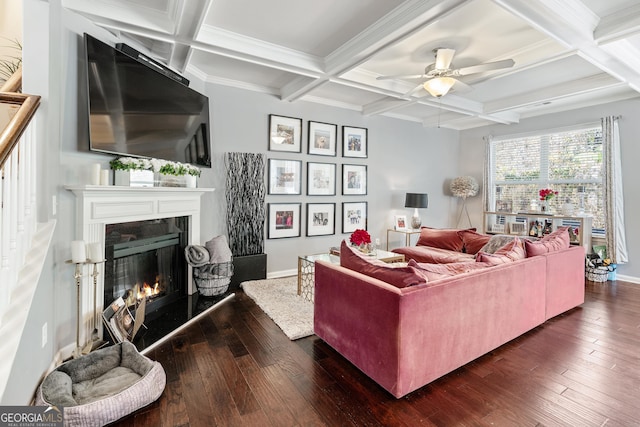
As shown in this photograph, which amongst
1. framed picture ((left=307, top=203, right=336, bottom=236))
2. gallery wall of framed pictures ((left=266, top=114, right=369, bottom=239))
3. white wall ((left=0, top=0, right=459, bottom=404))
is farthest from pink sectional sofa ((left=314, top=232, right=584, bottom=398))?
framed picture ((left=307, top=203, right=336, bottom=236))

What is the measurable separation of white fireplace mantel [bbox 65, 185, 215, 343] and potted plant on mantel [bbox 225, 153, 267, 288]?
111 centimetres

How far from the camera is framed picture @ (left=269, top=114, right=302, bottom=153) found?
15.3 feet

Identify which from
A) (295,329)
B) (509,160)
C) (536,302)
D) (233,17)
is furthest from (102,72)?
(509,160)

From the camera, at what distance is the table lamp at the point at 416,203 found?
225 inches

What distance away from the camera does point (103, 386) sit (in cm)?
196

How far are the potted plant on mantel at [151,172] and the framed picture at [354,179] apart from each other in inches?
102

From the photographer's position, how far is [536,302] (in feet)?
9.58

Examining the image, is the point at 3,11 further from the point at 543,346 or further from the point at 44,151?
the point at 543,346

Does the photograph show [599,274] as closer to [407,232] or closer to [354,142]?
[407,232]

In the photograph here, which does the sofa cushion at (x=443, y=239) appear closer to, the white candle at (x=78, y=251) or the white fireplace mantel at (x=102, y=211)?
the white fireplace mantel at (x=102, y=211)

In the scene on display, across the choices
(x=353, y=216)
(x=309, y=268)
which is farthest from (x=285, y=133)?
(x=309, y=268)

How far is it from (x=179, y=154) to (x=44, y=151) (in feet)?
4.83

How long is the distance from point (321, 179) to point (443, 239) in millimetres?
2131

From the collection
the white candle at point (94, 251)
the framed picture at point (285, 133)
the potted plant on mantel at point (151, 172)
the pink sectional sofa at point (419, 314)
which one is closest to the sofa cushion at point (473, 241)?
the pink sectional sofa at point (419, 314)
